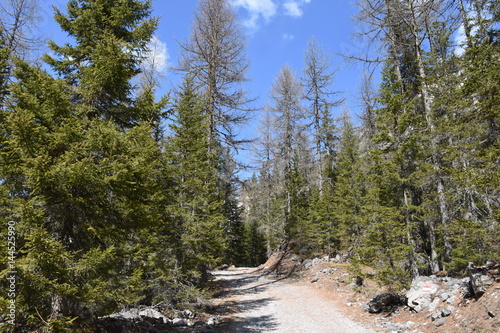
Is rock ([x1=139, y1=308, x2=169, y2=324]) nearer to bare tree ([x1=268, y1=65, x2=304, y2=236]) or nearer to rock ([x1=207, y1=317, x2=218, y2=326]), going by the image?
rock ([x1=207, y1=317, x2=218, y2=326])

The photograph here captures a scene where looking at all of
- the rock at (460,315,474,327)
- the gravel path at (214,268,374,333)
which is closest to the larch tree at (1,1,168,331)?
the gravel path at (214,268,374,333)

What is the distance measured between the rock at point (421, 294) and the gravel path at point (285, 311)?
205 cm

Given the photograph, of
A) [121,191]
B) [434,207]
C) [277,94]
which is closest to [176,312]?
[121,191]

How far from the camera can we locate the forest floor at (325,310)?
702 cm

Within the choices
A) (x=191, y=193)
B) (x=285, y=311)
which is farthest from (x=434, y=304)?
(x=191, y=193)

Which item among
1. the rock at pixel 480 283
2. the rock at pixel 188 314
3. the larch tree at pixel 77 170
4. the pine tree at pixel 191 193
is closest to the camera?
the larch tree at pixel 77 170

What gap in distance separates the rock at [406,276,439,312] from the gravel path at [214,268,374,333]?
2.05m

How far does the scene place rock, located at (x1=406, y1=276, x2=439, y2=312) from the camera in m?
9.16

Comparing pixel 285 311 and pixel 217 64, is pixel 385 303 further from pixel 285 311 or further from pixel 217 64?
pixel 217 64

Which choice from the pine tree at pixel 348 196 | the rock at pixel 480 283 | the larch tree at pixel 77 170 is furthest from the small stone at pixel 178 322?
the pine tree at pixel 348 196

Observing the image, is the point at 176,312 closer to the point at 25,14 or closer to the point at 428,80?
the point at 428,80

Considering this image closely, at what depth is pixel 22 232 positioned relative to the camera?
4992 mm

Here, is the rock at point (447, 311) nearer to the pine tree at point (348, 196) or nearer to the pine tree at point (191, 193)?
the pine tree at point (191, 193)

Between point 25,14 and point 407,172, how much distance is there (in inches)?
788
